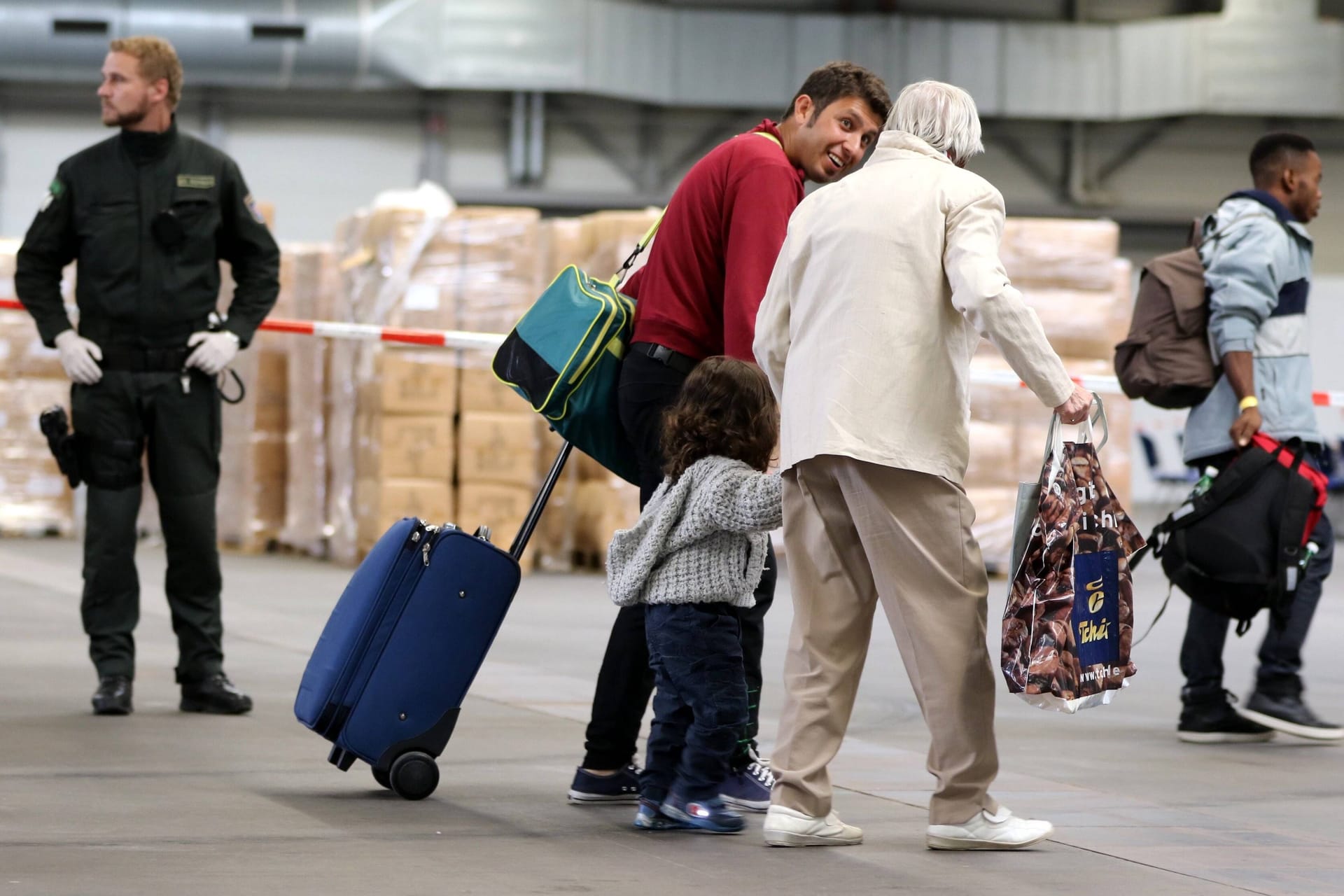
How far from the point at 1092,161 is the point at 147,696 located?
18.0 metres

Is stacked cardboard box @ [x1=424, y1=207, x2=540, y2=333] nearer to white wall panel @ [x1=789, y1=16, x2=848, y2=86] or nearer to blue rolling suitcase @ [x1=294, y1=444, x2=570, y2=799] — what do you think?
blue rolling suitcase @ [x1=294, y1=444, x2=570, y2=799]

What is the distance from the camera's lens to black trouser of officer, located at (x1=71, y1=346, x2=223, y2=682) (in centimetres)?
523

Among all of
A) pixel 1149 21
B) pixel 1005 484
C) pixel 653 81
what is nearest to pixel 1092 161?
pixel 1149 21

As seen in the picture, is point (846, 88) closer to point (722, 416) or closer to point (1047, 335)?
point (722, 416)

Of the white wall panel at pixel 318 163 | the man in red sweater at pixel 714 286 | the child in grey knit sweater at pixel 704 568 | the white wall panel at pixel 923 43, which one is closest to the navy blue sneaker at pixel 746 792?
the man in red sweater at pixel 714 286

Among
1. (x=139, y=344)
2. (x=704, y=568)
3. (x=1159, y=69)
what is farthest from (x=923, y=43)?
(x=704, y=568)

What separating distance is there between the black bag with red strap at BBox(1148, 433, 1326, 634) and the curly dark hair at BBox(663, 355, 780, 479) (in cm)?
194

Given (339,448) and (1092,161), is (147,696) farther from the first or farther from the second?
(1092,161)

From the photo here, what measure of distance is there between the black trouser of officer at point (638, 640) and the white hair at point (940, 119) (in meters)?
0.70

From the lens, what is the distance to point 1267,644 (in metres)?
5.59

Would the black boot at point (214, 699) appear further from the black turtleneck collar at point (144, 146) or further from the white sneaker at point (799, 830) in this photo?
the white sneaker at point (799, 830)

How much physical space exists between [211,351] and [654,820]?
2175 mm

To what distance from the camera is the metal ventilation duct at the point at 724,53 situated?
62.1 ft

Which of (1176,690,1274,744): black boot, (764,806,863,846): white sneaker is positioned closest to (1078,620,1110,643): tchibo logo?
(764,806,863,846): white sneaker
